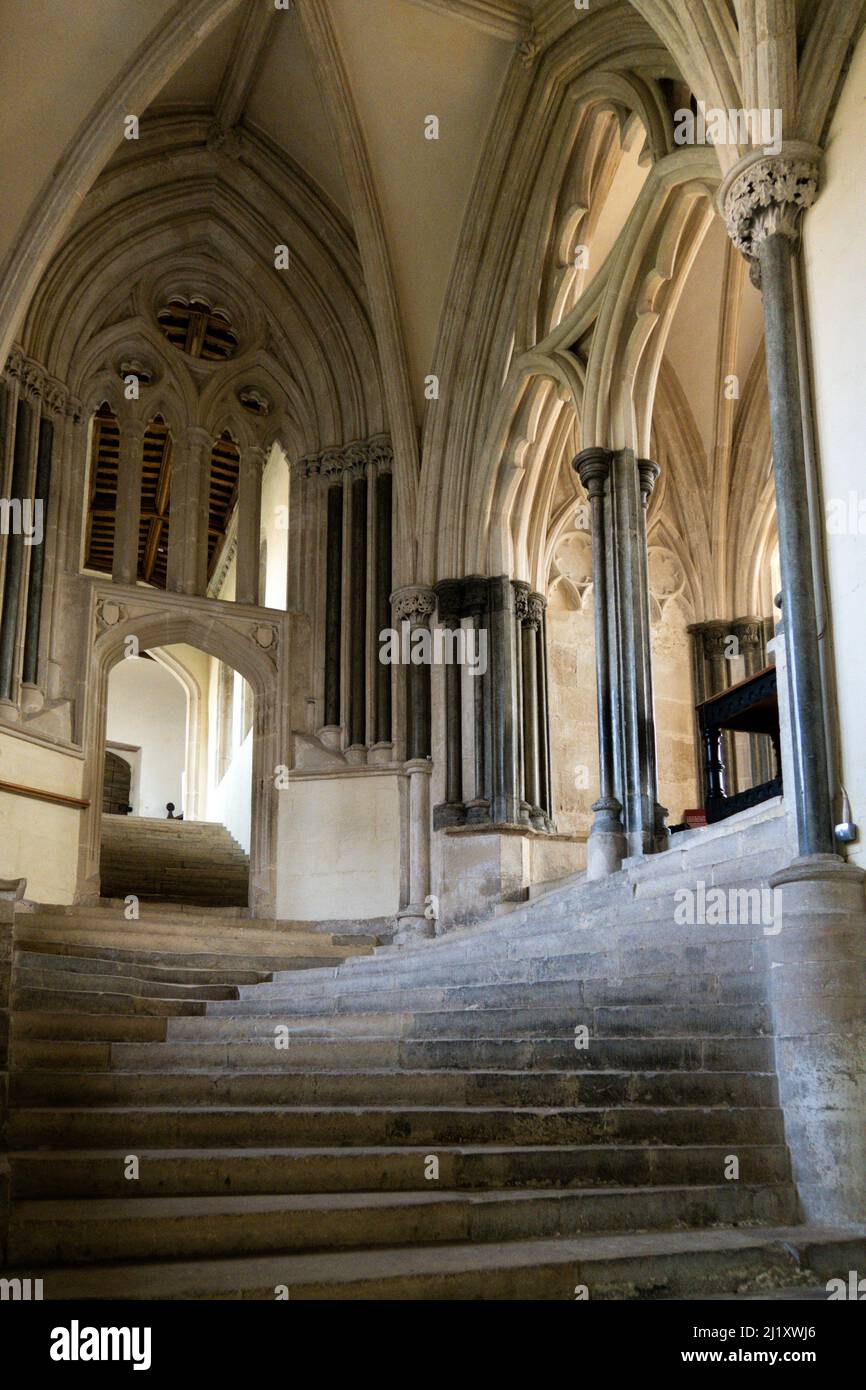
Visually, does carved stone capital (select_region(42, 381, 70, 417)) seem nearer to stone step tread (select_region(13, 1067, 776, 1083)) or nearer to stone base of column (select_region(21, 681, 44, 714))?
stone base of column (select_region(21, 681, 44, 714))

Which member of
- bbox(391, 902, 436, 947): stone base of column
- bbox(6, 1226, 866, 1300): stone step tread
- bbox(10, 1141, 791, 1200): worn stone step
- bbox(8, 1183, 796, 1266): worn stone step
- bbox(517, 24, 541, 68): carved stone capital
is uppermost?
bbox(517, 24, 541, 68): carved stone capital

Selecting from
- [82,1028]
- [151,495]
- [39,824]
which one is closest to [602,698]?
[82,1028]

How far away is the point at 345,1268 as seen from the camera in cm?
371

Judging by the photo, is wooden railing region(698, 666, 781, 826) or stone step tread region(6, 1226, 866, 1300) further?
wooden railing region(698, 666, 781, 826)

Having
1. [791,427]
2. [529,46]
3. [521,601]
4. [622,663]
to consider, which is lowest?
[622,663]

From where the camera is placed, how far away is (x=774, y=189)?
6.45 m

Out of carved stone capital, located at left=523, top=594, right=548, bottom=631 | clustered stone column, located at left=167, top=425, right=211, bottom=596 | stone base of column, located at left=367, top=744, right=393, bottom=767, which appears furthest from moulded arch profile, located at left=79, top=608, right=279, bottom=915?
carved stone capital, located at left=523, top=594, right=548, bottom=631

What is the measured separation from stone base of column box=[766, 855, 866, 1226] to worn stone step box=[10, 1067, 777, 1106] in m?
0.19

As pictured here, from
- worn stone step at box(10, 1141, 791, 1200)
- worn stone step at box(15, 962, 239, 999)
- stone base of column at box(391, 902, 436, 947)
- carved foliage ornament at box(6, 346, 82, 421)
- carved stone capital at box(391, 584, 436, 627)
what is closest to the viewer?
worn stone step at box(10, 1141, 791, 1200)

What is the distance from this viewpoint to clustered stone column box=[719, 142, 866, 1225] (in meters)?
4.97

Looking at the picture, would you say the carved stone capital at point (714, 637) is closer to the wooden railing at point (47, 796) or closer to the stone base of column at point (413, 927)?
the stone base of column at point (413, 927)

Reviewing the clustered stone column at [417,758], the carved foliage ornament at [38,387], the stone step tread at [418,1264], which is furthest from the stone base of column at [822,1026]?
the carved foliage ornament at [38,387]

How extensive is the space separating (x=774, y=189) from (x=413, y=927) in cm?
640

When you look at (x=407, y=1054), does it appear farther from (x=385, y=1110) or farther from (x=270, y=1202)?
(x=270, y=1202)
